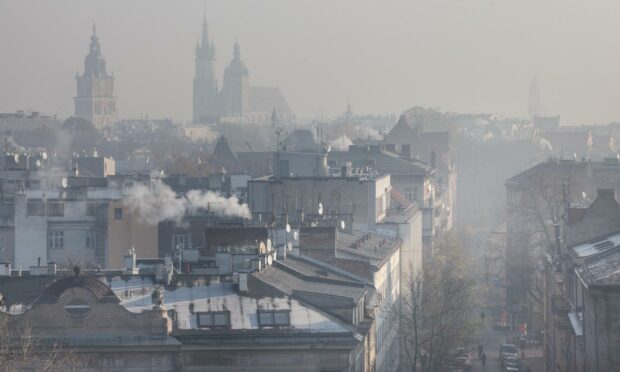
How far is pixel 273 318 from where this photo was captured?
53062mm

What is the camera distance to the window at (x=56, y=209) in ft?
279

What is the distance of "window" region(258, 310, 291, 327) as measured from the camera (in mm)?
52812

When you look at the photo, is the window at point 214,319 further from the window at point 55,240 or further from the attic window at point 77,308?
the window at point 55,240

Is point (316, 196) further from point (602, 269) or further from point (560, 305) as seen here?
point (602, 269)

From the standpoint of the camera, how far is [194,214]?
3361 inches

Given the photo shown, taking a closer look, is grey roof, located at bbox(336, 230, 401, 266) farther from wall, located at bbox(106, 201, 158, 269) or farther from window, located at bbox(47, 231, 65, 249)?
window, located at bbox(47, 231, 65, 249)

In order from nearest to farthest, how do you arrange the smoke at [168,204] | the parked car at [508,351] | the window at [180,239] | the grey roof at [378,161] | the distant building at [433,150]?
the parked car at [508,351] < the window at [180,239] < the smoke at [168,204] < the grey roof at [378,161] < the distant building at [433,150]

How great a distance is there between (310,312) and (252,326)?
214 centimetres

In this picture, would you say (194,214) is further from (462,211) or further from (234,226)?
(462,211)

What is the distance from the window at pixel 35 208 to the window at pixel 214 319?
3311cm

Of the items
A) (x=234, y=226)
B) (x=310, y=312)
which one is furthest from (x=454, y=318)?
(x=310, y=312)

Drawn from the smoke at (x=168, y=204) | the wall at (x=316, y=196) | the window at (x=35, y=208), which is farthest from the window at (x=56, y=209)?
the wall at (x=316, y=196)

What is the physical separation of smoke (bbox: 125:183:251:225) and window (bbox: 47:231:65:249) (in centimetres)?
292

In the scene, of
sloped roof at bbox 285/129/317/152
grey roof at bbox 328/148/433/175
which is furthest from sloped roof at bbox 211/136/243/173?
grey roof at bbox 328/148/433/175
